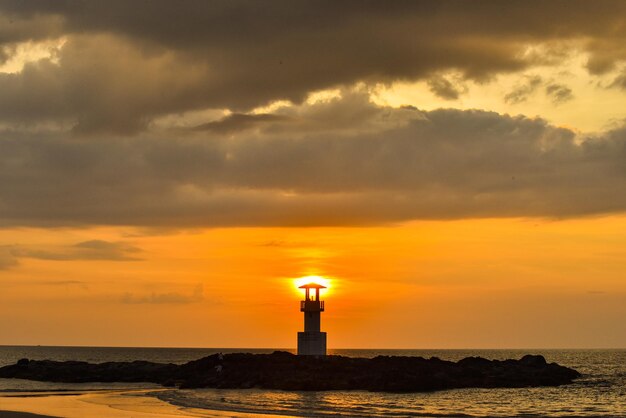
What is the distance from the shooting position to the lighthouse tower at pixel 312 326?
6488 cm

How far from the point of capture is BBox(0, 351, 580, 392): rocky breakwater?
60.8 meters

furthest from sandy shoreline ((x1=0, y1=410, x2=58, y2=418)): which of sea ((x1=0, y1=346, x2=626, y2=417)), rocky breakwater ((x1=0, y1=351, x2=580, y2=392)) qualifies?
rocky breakwater ((x1=0, y1=351, x2=580, y2=392))

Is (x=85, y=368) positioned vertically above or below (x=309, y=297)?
below

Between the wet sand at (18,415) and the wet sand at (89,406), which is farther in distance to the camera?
the wet sand at (89,406)

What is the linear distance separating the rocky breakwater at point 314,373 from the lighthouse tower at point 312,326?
0.74 m

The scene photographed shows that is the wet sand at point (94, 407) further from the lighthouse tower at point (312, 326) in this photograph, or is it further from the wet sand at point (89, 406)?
the lighthouse tower at point (312, 326)

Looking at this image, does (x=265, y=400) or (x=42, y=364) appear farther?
(x=42, y=364)

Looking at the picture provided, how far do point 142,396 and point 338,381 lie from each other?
14358 mm

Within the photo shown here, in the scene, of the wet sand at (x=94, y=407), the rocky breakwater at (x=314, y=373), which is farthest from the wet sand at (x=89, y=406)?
the rocky breakwater at (x=314, y=373)

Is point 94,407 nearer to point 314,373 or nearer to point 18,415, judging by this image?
point 18,415

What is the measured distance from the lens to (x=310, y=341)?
216ft

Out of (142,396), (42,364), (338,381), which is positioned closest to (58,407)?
(142,396)

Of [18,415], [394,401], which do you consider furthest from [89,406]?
[394,401]

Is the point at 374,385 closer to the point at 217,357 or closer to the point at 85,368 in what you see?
the point at 217,357
